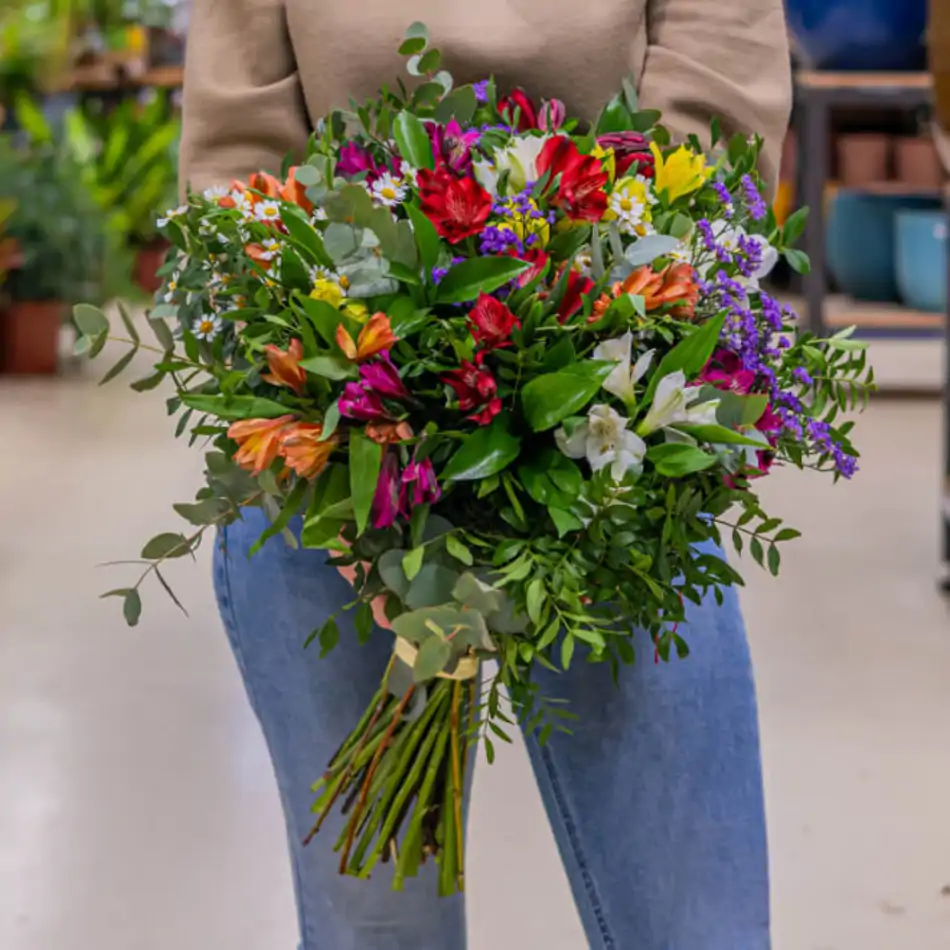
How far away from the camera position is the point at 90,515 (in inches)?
145

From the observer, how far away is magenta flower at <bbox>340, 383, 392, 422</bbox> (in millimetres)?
802

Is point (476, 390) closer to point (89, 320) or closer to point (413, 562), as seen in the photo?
point (413, 562)

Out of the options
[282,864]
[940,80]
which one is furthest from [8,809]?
[940,80]

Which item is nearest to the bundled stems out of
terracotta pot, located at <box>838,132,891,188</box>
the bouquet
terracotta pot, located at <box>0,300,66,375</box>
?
the bouquet

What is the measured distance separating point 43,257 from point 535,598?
5.04 metres

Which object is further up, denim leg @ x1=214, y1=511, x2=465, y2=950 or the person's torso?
the person's torso

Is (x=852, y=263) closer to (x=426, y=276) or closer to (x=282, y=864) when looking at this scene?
(x=282, y=864)

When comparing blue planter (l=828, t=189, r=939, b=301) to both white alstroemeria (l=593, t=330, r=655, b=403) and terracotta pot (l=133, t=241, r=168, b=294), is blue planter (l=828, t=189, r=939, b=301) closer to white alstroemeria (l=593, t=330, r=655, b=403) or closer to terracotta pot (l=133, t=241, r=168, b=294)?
terracotta pot (l=133, t=241, r=168, b=294)

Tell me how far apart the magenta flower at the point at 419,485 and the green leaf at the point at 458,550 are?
0.02 meters

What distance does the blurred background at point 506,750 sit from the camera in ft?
6.43

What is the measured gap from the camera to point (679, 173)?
0.89 meters

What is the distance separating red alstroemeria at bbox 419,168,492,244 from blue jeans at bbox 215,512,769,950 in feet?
0.90

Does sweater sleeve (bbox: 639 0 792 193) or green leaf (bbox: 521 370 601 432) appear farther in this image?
sweater sleeve (bbox: 639 0 792 193)

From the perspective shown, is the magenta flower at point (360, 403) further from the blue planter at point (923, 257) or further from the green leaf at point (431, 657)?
the blue planter at point (923, 257)
